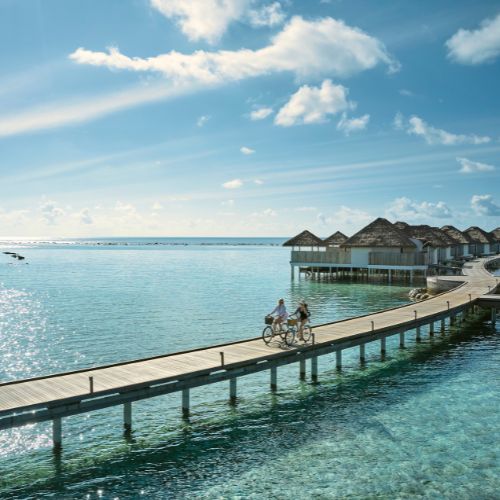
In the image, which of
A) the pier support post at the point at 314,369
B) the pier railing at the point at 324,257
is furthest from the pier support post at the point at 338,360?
the pier railing at the point at 324,257

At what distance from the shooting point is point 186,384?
15.3 metres

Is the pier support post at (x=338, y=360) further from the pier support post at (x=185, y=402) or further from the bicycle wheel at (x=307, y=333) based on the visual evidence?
the pier support post at (x=185, y=402)

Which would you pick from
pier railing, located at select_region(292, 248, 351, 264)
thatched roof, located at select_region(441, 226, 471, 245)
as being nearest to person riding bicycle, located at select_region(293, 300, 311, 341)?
pier railing, located at select_region(292, 248, 351, 264)

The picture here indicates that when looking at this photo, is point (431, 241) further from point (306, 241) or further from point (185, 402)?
point (185, 402)

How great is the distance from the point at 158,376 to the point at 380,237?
43.8 m

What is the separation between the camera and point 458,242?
243 feet

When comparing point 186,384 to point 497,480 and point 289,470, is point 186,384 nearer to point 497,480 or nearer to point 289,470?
point 289,470

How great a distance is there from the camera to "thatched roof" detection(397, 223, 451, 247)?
63.6m

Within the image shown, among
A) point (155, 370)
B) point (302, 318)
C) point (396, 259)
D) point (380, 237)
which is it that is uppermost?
point (380, 237)

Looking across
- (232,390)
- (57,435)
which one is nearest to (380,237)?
(232,390)

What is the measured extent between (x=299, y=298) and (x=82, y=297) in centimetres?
2033

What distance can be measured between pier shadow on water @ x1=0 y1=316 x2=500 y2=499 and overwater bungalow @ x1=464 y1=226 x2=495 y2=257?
71979mm

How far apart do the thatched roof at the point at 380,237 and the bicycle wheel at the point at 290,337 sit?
36.9 m

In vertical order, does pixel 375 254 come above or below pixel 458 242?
below
